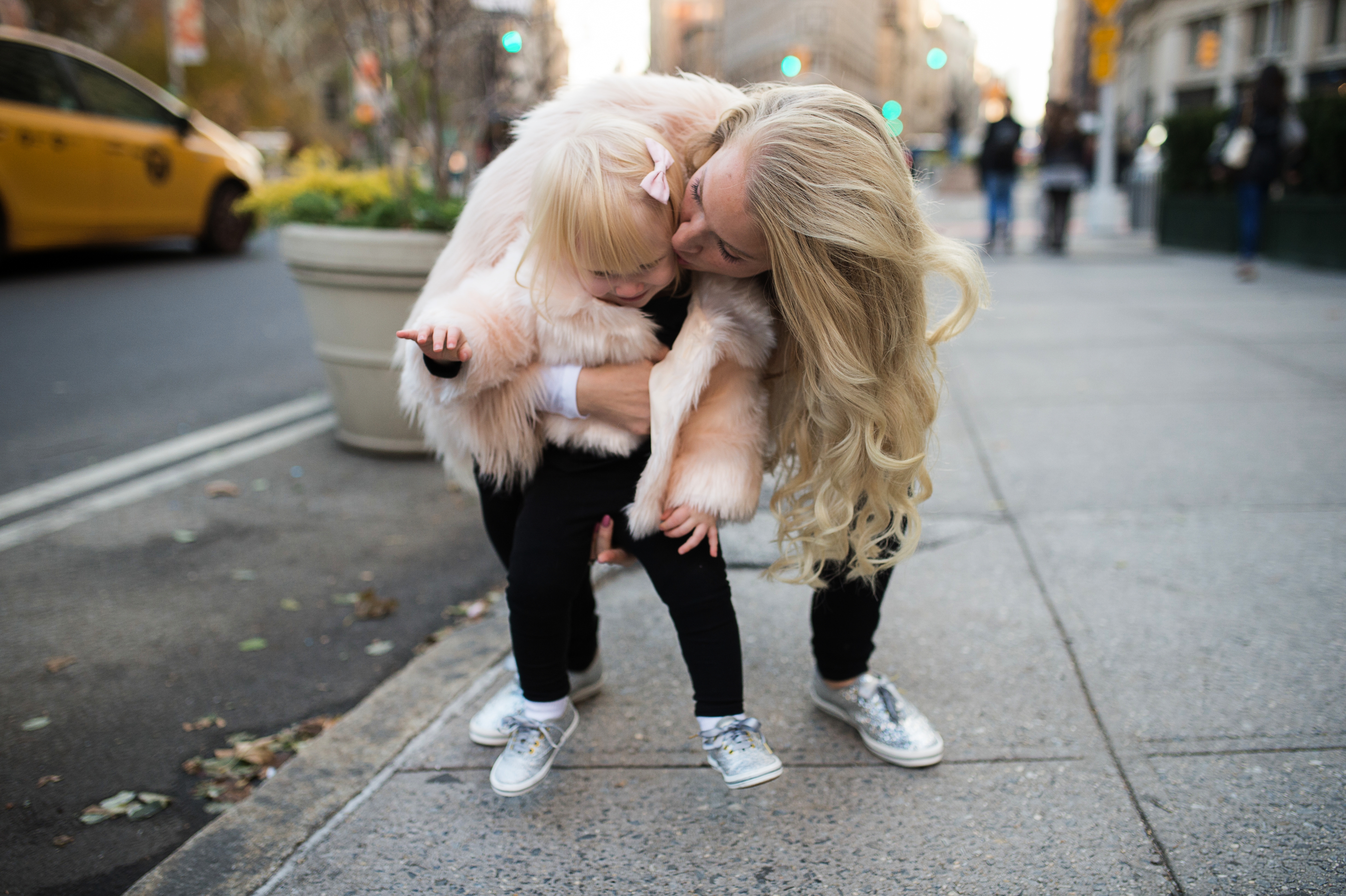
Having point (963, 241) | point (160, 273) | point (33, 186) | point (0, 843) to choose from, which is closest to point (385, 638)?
point (0, 843)

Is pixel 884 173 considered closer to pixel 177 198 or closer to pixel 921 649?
pixel 921 649

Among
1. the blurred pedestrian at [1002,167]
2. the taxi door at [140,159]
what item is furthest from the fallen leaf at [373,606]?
the blurred pedestrian at [1002,167]

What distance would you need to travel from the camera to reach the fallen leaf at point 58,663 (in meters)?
2.65

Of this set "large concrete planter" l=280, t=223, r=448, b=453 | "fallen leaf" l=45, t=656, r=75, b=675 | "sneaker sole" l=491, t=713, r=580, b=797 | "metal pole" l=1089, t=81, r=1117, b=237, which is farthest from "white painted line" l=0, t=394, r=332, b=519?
"metal pole" l=1089, t=81, r=1117, b=237

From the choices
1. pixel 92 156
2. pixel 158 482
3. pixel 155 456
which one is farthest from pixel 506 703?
pixel 92 156

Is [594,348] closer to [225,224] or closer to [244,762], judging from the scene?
[244,762]

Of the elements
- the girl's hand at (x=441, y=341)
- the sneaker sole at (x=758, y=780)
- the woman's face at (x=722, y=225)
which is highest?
the woman's face at (x=722, y=225)

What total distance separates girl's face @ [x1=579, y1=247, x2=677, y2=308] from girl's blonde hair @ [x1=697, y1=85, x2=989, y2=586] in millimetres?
207

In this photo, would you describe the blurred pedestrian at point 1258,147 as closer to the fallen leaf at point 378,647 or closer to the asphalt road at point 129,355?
the asphalt road at point 129,355

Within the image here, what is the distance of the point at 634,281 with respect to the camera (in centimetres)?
186

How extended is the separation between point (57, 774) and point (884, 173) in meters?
2.25

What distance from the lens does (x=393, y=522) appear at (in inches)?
146

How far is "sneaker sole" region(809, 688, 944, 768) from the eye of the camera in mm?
2102

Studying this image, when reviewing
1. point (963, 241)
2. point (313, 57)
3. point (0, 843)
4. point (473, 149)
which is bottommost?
point (0, 843)
